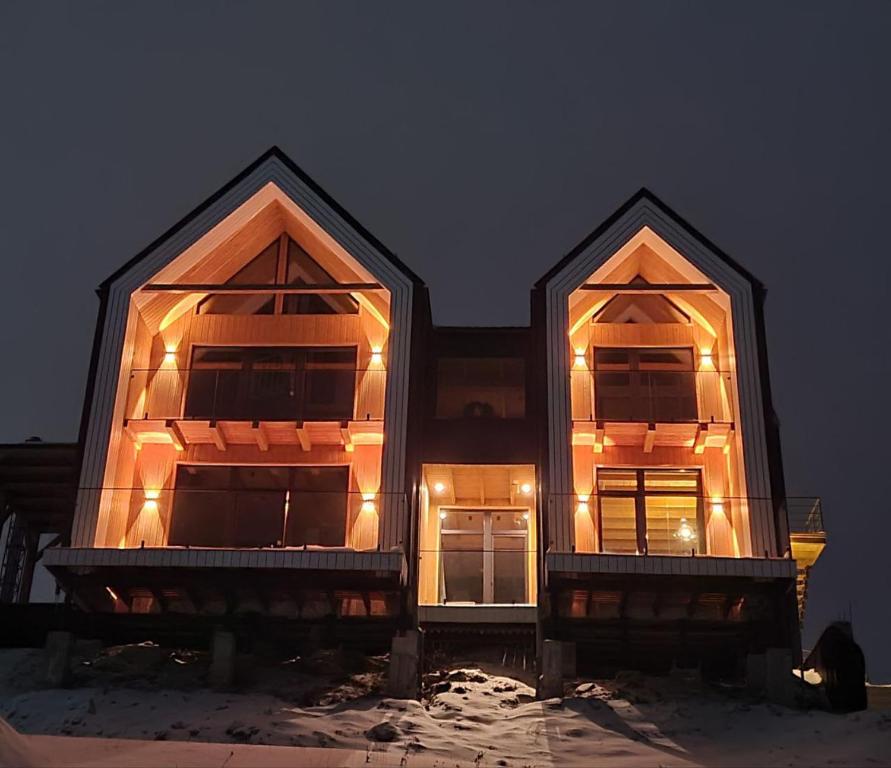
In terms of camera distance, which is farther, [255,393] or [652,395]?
[255,393]

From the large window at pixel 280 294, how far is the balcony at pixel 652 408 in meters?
6.12

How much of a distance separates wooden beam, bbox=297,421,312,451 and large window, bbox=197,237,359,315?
11.2ft

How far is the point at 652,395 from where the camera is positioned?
95.5 feet

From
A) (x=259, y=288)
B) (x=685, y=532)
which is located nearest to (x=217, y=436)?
(x=259, y=288)

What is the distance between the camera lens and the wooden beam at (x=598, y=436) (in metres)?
28.2

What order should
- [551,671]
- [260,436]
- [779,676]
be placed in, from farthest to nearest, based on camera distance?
[260,436] → [779,676] → [551,671]

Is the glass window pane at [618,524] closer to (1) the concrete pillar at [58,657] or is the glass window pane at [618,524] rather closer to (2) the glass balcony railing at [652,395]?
(2) the glass balcony railing at [652,395]

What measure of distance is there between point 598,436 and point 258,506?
25.8 ft

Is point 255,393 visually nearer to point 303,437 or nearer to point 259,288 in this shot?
point 303,437

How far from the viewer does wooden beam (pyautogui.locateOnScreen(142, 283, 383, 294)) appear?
2920 centimetres

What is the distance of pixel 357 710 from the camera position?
76.7ft

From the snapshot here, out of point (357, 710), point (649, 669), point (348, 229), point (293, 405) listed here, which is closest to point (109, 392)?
point (293, 405)

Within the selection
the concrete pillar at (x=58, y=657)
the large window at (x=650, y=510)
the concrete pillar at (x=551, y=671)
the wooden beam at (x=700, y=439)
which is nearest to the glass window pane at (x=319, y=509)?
the concrete pillar at (x=58, y=657)

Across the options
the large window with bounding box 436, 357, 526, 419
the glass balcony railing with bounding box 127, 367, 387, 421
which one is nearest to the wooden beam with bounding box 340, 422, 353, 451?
the glass balcony railing with bounding box 127, 367, 387, 421
